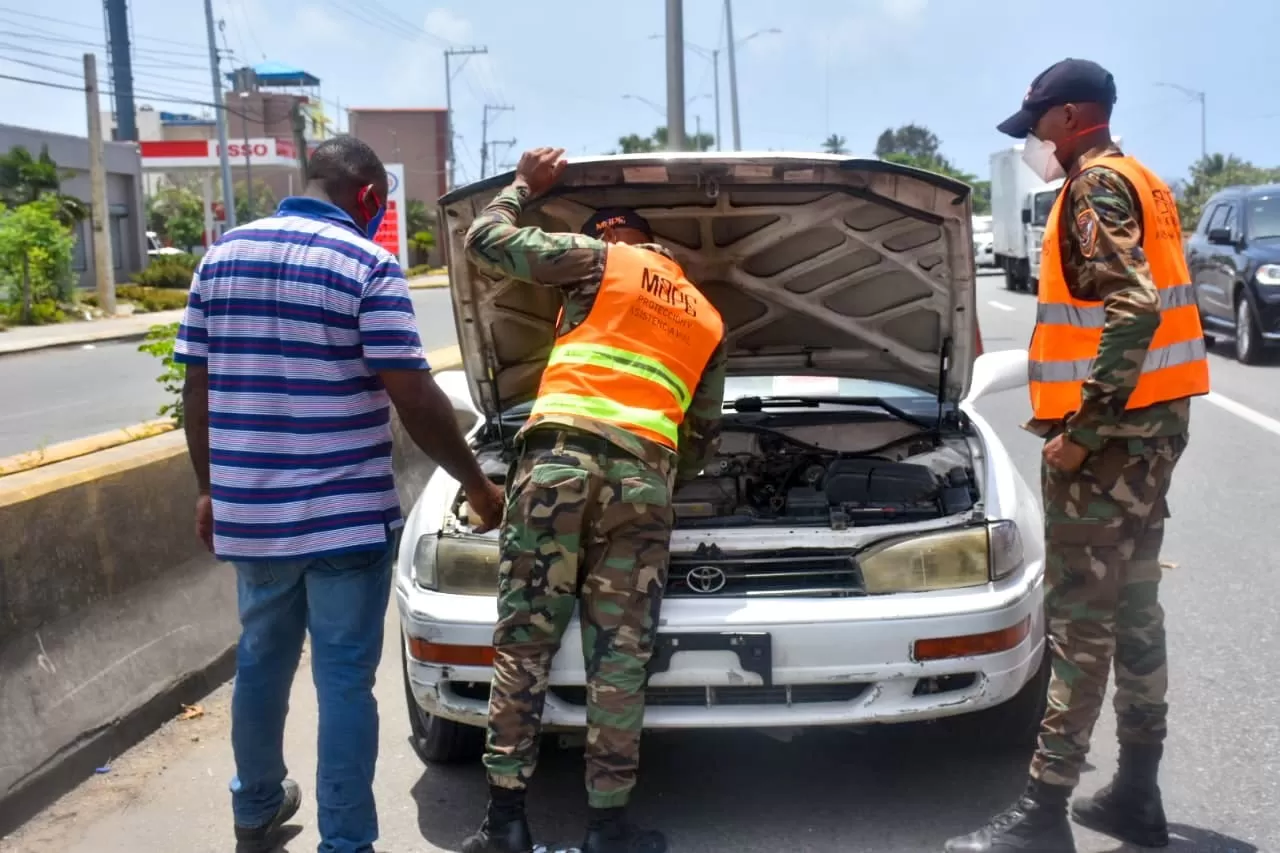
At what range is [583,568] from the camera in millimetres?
3514

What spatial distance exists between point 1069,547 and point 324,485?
1.93m

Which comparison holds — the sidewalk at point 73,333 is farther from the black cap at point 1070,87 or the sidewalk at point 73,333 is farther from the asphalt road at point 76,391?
the black cap at point 1070,87

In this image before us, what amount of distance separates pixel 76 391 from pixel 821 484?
14212mm

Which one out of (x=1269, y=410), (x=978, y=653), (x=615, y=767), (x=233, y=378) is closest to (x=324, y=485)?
(x=233, y=378)

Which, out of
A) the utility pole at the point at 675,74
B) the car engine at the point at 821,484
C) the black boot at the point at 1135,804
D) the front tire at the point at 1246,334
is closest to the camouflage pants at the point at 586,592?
the car engine at the point at 821,484

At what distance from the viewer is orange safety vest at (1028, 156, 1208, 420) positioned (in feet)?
11.2

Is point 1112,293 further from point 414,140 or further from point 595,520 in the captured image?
point 414,140

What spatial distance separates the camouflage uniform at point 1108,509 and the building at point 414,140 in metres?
76.6

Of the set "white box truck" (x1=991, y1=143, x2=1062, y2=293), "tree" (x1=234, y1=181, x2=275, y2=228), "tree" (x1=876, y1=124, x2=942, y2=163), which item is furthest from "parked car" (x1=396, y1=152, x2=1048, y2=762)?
"tree" (x1=876, y1=124, x2=942, y2=163)

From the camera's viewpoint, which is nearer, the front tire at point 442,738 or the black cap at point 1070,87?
the black cap at point 1070,87

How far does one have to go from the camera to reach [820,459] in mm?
4715

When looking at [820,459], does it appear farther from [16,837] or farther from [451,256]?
[16,837]

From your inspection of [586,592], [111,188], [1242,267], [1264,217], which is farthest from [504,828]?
[111,188]

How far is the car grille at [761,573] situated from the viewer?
12.3 ft
